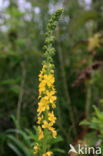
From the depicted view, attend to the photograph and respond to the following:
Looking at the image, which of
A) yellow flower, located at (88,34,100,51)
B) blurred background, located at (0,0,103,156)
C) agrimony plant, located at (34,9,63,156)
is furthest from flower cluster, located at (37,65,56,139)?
yellow flower, located at (88,34,100,51)

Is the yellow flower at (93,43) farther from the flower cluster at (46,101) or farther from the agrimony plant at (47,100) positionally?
the flower cluster at (46,101)

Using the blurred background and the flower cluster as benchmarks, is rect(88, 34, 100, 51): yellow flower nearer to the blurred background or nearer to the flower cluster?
the blurred background

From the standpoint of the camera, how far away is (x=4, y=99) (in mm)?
3166

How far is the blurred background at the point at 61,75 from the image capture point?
238cm

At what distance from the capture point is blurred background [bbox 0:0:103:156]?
238cm

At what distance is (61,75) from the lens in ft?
10.2

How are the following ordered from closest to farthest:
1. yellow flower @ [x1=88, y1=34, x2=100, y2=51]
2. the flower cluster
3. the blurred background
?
the flower cluster
the blurred background
yellow flower @ [x1=88, y1=34, x2=100, y2=51]

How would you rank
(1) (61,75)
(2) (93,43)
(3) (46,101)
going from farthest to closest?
1. (1) (61,75)
2. (2) (93,43)
3. (3) (46,101)

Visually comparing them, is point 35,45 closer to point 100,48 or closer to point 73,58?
point 73,58

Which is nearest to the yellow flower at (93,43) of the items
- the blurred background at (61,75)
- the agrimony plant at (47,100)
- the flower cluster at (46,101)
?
the blurred background at (61,75)

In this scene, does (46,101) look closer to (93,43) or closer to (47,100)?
(47,100)

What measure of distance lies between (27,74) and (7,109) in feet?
1.92

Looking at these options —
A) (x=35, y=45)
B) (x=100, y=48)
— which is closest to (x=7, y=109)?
(x=35, y=45)

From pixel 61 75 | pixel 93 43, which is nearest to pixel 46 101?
pixel 93 43
